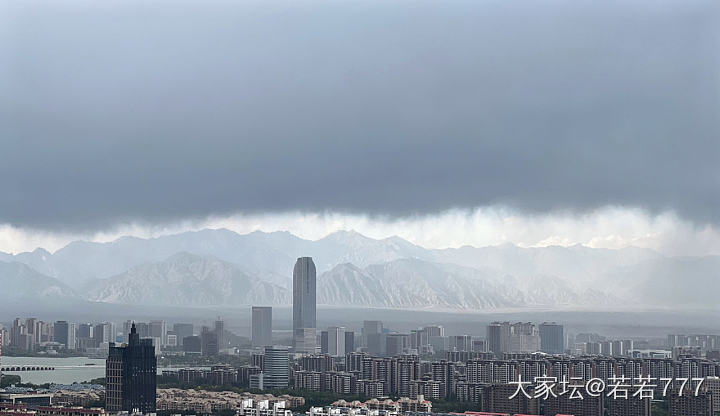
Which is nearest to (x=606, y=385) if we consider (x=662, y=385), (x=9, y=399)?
(x=662, y=385)

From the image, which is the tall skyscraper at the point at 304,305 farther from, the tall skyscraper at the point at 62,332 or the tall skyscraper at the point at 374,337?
the tall skyscraper at the point at 62,332

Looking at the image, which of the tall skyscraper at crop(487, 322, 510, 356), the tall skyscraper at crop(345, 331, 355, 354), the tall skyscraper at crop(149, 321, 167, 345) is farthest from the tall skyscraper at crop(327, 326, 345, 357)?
the tall skyscraper at crop(149, 321, 167, 345)

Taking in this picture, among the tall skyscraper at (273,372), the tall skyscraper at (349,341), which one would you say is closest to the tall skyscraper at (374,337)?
the tall skyscraper at (349,341)

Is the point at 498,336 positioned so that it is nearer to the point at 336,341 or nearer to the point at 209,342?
the point at 336,341

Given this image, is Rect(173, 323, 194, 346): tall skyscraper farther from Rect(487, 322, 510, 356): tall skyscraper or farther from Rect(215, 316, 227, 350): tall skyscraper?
Rect(487, 322, 510, 356): tall skyscraper

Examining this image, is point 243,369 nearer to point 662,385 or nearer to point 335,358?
point 335,358

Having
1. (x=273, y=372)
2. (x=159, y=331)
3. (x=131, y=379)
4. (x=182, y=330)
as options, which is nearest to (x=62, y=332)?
(x=159, y=331)

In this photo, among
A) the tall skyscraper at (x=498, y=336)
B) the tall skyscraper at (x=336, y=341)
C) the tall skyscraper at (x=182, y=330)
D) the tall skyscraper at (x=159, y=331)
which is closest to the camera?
the tall skyscraper at (x=498, y=336)
